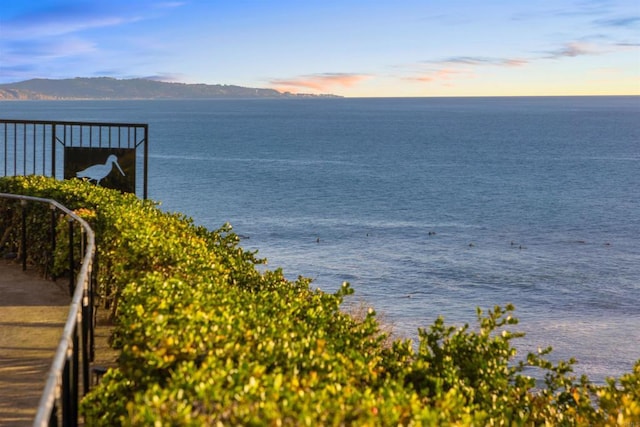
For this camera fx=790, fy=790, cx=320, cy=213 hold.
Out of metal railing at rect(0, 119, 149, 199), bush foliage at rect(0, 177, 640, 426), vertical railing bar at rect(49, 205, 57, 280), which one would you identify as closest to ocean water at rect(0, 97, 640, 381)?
metal railing at rect(0, 119, 149, 199)

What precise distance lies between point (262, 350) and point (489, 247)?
180ft

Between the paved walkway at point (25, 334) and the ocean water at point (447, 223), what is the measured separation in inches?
754

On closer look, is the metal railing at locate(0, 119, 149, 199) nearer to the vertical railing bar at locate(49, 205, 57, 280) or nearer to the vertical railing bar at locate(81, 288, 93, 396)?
the vertical railing bar at locate(49, 205, 57, 280)

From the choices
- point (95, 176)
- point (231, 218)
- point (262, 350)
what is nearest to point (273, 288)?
point (262, 350)

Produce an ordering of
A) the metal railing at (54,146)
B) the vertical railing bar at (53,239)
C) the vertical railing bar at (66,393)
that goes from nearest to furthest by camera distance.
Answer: the vertical railing bar at (66,393)
the vertical railing bar at (53,239)
the metal railing at (54,146)

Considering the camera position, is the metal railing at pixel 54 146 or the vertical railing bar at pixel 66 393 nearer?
the vertical railing bar at pixel 66 393

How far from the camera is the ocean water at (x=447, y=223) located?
40.8 metres

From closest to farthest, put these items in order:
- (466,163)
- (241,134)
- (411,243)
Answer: (411,243) < (466,163) < (241,134)

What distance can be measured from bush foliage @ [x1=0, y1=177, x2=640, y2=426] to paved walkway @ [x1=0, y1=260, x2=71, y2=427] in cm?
111

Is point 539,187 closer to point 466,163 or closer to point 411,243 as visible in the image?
point 466,163

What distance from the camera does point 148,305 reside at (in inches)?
193

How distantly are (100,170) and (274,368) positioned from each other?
11.3 m

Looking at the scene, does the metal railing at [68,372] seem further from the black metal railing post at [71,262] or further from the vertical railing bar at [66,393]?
the black metal railing post at [71,262]

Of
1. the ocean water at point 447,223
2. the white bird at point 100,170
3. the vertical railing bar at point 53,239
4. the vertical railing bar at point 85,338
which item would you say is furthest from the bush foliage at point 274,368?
the ocean water at point 447,223
